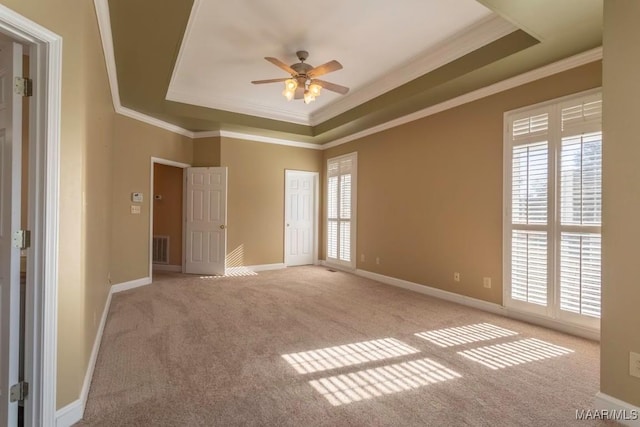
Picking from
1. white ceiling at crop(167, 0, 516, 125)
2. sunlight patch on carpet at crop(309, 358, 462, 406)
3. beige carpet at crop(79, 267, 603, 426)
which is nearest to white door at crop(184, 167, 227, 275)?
white ceiling at crop(167, 0, 516, 125)

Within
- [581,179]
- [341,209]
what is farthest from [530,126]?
[341,209]

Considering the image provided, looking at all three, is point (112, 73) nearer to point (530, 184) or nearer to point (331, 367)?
point (331, 367)

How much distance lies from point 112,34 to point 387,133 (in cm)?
405

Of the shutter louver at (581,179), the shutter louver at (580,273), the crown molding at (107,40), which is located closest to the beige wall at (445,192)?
the shutter louver at (581,179)

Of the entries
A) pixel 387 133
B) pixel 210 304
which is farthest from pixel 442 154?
pixel 210 304

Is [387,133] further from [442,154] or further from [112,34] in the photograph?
[112,34]

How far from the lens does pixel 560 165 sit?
3.26m

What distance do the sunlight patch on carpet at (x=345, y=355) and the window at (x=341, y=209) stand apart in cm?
343

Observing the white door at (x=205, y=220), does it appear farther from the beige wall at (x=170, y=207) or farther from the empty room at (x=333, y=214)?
the beige wall at (x=170, y=207)

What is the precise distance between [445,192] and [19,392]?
15.0 feet

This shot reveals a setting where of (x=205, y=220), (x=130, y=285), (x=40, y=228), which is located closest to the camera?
(x=40, y=228)

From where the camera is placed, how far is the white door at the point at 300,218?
6895 mm

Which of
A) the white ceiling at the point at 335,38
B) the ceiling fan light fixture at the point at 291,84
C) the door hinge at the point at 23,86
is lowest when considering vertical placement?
the door hinge at the point at 23,86

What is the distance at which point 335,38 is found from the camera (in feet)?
11.4
